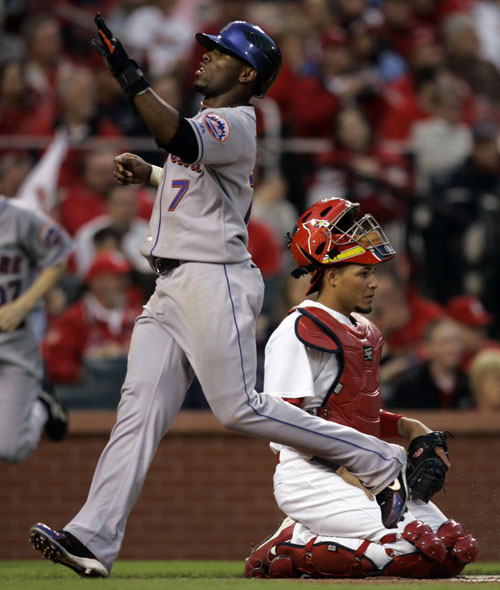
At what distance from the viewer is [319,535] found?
4.46m

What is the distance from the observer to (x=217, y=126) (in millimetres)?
4219

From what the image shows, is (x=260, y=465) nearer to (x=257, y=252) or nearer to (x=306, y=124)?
(x=257, y=252)

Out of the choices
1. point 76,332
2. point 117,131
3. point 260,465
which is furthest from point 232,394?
point 117,131

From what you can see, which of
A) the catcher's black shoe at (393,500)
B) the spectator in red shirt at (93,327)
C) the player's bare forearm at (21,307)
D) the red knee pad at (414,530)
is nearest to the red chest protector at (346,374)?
Result: the catcher's black shoe at (393,500)

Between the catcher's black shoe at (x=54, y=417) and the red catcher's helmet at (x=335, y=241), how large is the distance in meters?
2.24

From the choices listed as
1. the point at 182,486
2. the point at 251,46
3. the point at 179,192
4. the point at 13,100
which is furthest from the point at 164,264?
the point at 13,100

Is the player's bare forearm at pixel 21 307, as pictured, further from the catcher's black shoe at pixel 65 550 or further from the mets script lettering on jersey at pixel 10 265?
the catcher's black shoe at pixel 65 550

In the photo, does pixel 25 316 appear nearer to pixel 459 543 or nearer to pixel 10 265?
pixel 10 265

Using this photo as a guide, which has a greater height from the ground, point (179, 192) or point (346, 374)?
point (179, 192)

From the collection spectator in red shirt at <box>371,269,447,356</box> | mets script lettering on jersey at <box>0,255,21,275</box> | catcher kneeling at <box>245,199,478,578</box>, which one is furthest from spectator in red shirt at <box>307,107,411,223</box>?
catcher kneeling at <box>245,199,478,578</box>

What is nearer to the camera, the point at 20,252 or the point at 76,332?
the point at 20,252

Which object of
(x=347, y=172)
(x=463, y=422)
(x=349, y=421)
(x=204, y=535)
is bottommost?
(x=204, y=535)

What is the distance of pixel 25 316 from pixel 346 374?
234 cm

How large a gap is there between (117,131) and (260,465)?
378 cm
